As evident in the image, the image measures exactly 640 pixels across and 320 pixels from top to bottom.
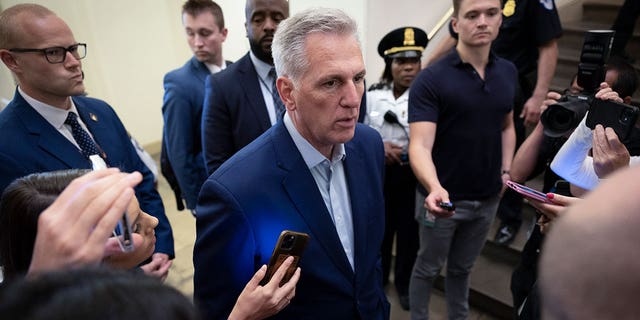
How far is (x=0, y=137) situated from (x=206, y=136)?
2.64 feet

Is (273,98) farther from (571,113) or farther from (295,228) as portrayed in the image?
(571,113)

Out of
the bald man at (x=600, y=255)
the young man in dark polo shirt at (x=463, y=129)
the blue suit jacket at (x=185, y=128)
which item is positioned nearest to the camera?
the bald man at (x=600, y=255)

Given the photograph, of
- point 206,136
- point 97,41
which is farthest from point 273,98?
point 97,41

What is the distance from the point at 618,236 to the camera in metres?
0.39

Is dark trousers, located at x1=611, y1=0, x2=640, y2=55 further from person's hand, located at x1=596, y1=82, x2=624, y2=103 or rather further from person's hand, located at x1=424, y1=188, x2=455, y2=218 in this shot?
person's hand, located at x1=424, y1=188, x2=455, y2=218

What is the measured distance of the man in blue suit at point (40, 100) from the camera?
4.88 feet

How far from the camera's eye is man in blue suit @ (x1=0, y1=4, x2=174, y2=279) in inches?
58.5

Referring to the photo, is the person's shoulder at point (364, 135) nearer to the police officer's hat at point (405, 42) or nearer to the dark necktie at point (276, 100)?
the dark necktie at point (276, 100)

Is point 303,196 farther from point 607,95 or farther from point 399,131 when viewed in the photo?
point 399,131

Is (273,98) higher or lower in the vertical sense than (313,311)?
higher

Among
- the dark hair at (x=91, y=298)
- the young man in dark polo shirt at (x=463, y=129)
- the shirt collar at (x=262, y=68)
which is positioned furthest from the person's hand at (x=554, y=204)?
the shirt collar at (x=262, y=68)

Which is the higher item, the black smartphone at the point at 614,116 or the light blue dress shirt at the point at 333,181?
the black smartphone at the point at 614,116

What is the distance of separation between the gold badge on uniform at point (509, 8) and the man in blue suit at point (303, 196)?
202cm

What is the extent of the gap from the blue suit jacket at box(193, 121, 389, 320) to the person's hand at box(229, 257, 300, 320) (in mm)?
130
